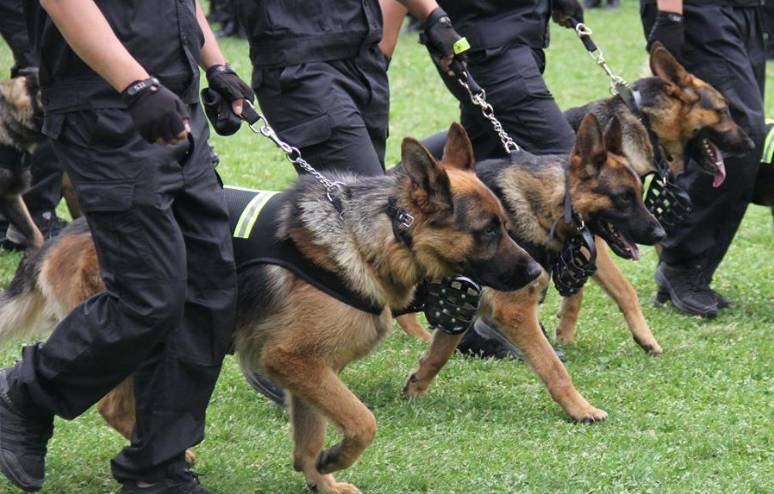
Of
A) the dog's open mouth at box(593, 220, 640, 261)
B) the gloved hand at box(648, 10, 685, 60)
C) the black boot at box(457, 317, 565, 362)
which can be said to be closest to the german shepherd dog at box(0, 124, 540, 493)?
the dog's open mouth at box(593, 220, 640, 261)

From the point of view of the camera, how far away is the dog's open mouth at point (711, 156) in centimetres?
661

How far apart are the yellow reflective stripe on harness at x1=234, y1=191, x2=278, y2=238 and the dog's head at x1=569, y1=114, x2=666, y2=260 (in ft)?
5.24

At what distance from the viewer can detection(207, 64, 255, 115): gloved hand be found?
→ 425cm

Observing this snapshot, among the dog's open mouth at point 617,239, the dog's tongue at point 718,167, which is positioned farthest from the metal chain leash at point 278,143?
the dog's tongue at point 718,167

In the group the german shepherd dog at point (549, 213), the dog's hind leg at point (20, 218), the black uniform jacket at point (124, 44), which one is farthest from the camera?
the dog's hind leg at point (20, 218)

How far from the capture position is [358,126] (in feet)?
16.6

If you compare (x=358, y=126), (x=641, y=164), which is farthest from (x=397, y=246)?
(x=641, y=164)

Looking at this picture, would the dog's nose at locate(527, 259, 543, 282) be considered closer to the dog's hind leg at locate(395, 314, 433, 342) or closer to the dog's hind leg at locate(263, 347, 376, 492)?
the dog's hind leg at locate(263, 347, 376, 492)

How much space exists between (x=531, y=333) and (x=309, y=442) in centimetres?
136

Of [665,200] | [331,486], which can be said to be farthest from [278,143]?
[665,200]

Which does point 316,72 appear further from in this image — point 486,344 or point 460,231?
point 486,344

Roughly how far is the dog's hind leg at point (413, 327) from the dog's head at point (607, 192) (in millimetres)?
1372

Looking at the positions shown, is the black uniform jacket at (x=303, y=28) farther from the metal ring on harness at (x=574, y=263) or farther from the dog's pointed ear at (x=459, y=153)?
the metal ring on harness at (x=574, y=263)

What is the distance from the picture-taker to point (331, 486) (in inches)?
171
